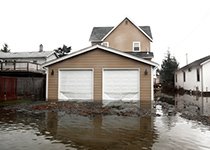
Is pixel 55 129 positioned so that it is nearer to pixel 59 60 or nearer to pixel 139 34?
pixel 59 60

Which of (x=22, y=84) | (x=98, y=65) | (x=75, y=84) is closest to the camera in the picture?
(x=98, y=65)

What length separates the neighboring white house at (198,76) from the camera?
2434 centimetres

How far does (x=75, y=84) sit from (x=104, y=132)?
36.0ft

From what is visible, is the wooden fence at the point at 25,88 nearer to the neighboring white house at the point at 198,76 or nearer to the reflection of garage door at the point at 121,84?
the reflection of garage door at the point at 121,84

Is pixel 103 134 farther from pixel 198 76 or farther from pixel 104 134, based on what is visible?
pixel 198 76

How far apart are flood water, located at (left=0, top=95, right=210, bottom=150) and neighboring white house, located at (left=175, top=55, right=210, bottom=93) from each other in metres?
16.2

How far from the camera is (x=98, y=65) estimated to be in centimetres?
1806

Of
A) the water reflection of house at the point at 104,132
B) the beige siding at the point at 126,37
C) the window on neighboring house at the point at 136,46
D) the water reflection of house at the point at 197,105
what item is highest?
the beige siding at the point at 126,37

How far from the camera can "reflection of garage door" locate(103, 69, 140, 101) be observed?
1748cm

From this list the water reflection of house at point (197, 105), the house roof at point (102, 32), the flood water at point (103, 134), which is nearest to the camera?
the flood water at point (103, 134)

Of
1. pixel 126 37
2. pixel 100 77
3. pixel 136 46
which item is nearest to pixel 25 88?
pixel 100 77

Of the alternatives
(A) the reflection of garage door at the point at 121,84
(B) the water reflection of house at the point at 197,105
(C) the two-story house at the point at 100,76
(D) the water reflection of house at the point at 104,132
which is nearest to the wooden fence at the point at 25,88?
(C) the two-story house at the point at 100,76

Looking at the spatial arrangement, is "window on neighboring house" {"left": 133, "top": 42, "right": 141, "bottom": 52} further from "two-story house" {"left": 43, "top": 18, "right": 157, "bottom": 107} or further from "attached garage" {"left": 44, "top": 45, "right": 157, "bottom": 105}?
"attached garage" {"left": 44, "top": 45, "right": 157, "bottom": 105}

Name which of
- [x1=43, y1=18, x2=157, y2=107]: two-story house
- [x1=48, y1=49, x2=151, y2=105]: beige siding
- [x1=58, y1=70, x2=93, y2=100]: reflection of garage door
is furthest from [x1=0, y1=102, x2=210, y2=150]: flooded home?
[x1=58, y1=70, x2=93, y2=100]: reflection of garage door
